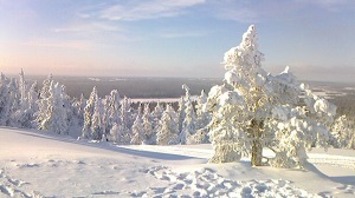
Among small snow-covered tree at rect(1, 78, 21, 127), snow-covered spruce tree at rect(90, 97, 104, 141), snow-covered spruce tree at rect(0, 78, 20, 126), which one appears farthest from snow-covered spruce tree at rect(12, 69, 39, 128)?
snow-covered spruce tree at rect(90, 97, 104, 141)

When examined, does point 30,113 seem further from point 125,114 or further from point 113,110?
point 125,114

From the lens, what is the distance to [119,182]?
12859mm

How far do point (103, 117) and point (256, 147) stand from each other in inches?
2400

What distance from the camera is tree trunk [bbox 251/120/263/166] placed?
16.6 m

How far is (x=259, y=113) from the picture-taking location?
16.6 metres

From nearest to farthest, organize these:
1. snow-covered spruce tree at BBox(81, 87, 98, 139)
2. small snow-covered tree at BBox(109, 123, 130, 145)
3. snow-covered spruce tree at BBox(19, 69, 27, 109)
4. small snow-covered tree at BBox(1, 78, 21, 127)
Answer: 1. small snow-covered tree at BBox(1, 78, 21, 127)
2. small snow-covered tree at BBox(109, 123, 130, 145)
3. snow-covered spruce tree at BBox(81, 87, 98, 139)
4. snow-covered spruce tree at BBox(19, 69, 27, 109)

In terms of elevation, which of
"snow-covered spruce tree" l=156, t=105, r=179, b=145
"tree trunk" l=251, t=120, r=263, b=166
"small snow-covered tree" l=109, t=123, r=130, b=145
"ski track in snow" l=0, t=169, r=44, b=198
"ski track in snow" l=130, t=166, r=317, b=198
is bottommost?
"small snow-covered tree" l=109, t=123, r=130, b=145

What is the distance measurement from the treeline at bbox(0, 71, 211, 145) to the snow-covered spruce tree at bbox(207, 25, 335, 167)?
105ft

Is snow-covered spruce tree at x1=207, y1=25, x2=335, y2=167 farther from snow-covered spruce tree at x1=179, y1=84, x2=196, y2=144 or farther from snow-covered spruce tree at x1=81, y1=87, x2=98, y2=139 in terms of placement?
snow-covered spruce tree at x1=81, y1=87, x2=98, y2=139

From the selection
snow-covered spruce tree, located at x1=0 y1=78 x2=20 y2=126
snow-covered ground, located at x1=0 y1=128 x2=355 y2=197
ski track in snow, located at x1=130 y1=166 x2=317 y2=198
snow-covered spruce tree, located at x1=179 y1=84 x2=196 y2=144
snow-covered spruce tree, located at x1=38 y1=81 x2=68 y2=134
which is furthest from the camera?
snow-covered spruce tree, located at x1=0 y1=78 x2=20 y2=126

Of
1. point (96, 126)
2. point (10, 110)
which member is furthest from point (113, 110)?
point (10, 110)

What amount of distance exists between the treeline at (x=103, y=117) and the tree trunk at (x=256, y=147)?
32.0 metres

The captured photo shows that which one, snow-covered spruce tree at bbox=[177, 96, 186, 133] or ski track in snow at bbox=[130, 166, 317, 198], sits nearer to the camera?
ski track in snow at bbox=[130, 166, 317, 198]

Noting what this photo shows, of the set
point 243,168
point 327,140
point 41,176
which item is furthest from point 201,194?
point 327,140
